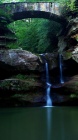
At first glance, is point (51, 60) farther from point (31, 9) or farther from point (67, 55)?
point (31, 9)

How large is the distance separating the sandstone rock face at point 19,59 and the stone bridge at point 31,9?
→ 498cm

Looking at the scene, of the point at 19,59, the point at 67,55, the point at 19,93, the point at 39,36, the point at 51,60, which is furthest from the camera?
the point at 39,36

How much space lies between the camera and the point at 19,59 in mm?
18188

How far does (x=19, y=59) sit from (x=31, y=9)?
6163 mm

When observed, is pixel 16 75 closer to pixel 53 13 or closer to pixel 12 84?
pixel 12 84

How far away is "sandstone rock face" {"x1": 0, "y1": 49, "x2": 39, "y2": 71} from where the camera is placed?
1788cm

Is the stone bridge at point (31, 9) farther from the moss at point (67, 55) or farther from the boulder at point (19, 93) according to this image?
the boulder at point (19, 93)

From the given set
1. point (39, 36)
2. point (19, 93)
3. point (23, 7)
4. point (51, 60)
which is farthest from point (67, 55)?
point (39, 36)

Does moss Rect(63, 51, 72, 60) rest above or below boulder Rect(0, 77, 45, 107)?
above

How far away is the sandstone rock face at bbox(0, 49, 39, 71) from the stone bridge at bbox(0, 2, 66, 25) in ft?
16.3

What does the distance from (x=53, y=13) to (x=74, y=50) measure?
229 inches

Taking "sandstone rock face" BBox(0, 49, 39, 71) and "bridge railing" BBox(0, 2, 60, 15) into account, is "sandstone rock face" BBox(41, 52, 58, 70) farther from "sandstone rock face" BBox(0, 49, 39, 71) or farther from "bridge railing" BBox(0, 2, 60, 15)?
"bridge railing" BBox(0, 2, 60, 15)

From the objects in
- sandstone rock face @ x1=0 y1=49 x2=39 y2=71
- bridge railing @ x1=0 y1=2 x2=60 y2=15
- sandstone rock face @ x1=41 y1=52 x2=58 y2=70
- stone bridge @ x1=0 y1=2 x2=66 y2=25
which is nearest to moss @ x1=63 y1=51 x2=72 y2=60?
sandstone rock face @ x1=41 y1=52 x2=58 y2=70

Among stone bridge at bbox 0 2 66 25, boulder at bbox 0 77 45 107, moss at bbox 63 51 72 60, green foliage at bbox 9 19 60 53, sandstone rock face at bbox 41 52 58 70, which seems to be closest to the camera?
boulder at bbox 0 77 45 107
